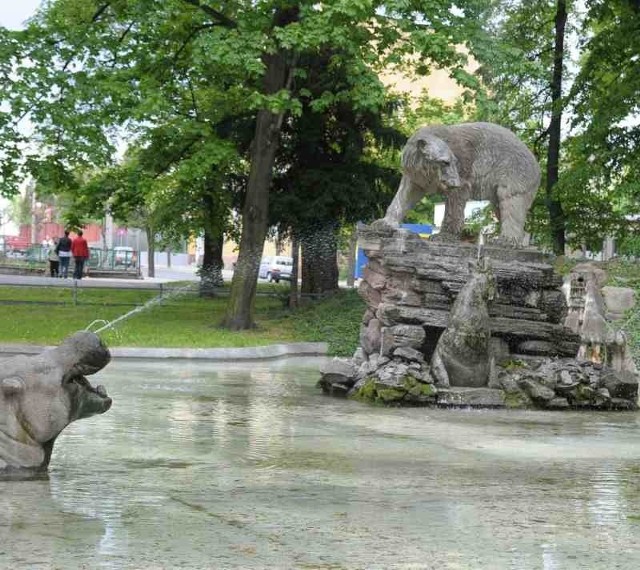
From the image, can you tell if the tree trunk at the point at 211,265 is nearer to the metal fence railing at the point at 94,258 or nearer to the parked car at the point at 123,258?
the metal fence railing at the point at 94,258

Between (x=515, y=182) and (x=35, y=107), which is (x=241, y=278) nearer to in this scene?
(x=35, y=107)

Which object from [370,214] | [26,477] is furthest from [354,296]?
[26,477]

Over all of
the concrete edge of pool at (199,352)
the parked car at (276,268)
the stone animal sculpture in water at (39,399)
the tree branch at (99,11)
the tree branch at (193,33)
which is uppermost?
the tree branch at (99,11)

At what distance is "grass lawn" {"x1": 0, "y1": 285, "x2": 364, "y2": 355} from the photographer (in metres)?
24.2

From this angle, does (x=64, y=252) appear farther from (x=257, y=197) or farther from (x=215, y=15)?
(x=215, y=15)

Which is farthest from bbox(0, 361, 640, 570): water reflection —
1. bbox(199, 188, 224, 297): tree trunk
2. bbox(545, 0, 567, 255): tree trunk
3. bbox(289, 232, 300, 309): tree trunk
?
bbox(199, 188, 224, 297): tree trunk

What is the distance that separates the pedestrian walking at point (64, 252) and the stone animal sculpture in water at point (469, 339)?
3476 cm

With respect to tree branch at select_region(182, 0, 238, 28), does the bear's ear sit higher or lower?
lower

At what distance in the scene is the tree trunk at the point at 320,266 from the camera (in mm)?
35781

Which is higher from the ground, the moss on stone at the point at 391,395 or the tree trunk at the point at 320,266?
the tree trunk at the point at 320,266

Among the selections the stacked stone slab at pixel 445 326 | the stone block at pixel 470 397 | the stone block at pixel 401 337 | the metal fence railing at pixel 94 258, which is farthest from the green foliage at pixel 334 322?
the metal fence railing at pixel 94 258

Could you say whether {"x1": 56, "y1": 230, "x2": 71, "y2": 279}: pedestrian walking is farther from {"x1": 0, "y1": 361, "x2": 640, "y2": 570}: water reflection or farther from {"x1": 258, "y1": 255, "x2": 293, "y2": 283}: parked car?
{"x1": 0, "y1": 361, "x2": 640, "y2": 570}: water reflection

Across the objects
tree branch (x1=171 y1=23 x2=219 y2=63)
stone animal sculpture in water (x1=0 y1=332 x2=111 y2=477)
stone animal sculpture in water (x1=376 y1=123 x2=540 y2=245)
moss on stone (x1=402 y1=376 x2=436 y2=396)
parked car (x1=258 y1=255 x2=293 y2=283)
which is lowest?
moss on stone (x1=402 y1=376 x2=436 y2=396)

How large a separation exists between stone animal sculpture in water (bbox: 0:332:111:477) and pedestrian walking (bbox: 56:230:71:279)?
131 feet
